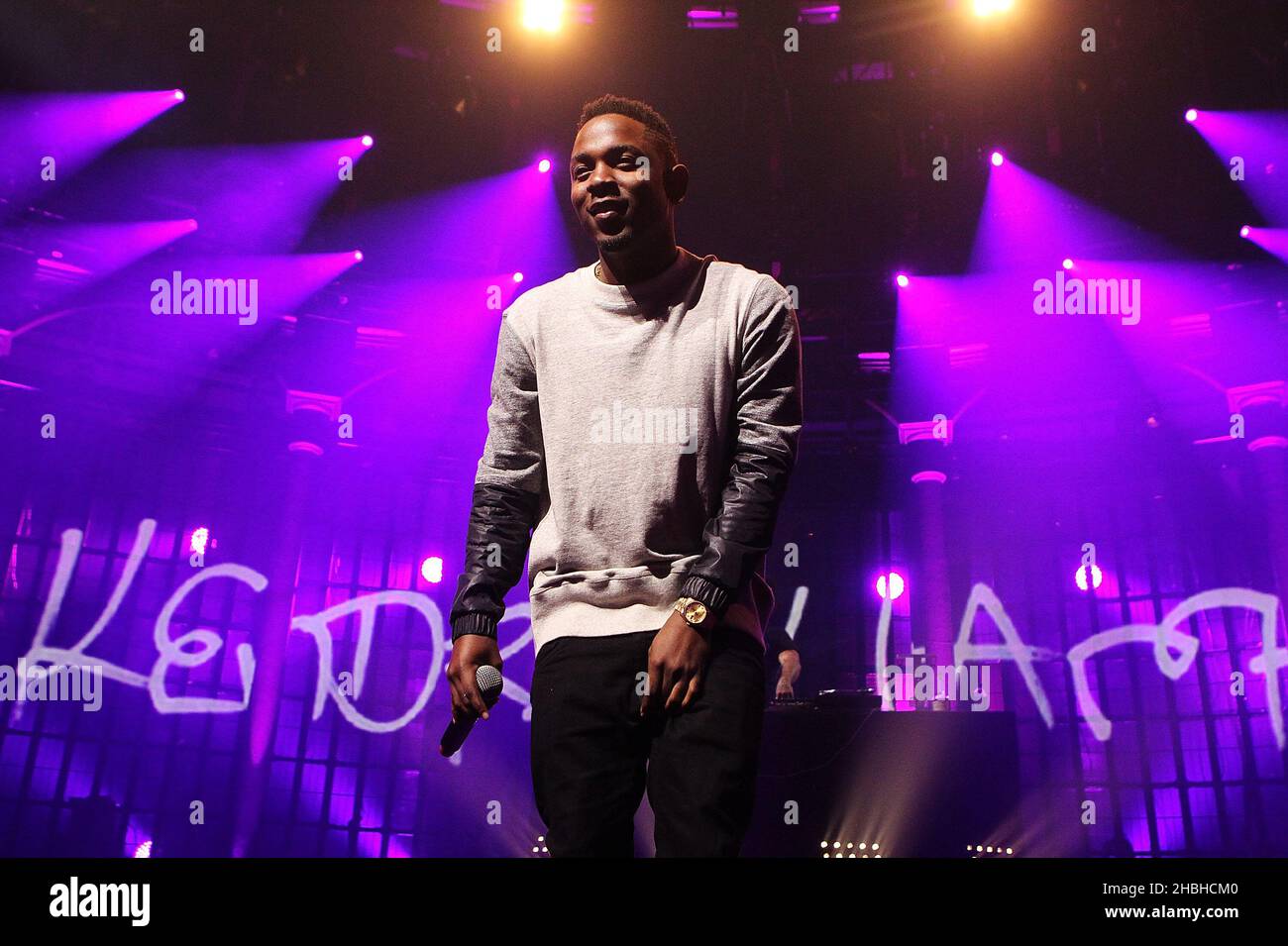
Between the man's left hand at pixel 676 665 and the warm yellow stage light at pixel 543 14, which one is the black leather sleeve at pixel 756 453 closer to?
the man's left hand at pixel 676 665

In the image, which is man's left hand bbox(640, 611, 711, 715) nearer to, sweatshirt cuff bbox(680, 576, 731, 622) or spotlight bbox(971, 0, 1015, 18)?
sweatshirt cuff bbox(680, 576, 731, 622)

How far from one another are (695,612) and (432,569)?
8408 mm

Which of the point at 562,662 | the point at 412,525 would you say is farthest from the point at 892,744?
the point at 412,525

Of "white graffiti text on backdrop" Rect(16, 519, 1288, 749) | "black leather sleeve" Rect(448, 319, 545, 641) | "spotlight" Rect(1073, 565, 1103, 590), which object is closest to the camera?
"black leather sleeve" Rect(448, 319, 545, 641)

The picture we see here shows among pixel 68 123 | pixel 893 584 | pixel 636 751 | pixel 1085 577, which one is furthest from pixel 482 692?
pixel 893 584

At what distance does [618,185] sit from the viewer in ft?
6.33

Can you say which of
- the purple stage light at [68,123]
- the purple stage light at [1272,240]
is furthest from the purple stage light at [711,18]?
the purple stage light at [1272,240]

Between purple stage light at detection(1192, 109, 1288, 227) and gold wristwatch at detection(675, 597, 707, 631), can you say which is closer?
gold wristwatch at detection(675, 597, 707, 631)

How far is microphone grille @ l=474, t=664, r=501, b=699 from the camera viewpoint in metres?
1.86

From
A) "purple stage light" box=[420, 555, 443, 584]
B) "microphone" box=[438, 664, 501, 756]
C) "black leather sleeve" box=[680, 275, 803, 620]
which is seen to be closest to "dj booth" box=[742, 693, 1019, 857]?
"microphone" box=[438, 664, 501, 756]

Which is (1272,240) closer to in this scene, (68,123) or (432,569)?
(432,569)

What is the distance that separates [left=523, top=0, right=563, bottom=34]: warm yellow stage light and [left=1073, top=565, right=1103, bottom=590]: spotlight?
20.9ft

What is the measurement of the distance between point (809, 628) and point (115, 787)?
6192 millimetres
